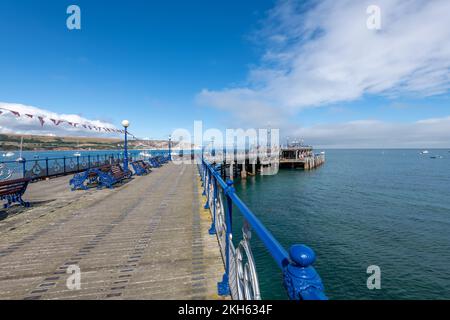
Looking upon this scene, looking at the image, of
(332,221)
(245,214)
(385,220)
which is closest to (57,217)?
(245,214)

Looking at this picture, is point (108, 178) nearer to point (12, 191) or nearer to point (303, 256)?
point (12, 191)

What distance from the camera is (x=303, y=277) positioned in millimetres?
1229

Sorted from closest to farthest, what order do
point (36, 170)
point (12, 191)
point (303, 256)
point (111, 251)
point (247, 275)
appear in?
point (303, 256)
point (247, 275)
point (111, 251)
point (12, 191)
point (36, 170)

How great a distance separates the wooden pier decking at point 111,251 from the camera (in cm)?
310

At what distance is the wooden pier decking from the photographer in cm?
310

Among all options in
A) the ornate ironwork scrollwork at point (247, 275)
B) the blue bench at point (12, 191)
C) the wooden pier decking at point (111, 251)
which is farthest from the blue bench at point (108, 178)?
the ornate ironwork scrollwork at point (247, 275)

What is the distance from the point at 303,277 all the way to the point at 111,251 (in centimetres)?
404

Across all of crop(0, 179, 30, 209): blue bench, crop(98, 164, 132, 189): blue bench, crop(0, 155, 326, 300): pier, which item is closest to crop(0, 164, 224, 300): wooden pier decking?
crop(0, 155, 326, 300): pier

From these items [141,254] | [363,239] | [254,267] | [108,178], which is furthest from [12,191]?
[363,239]

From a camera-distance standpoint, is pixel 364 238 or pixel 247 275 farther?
pixel 364 238

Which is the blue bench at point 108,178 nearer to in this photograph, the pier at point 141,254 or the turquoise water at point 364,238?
the pier at point 141,254
